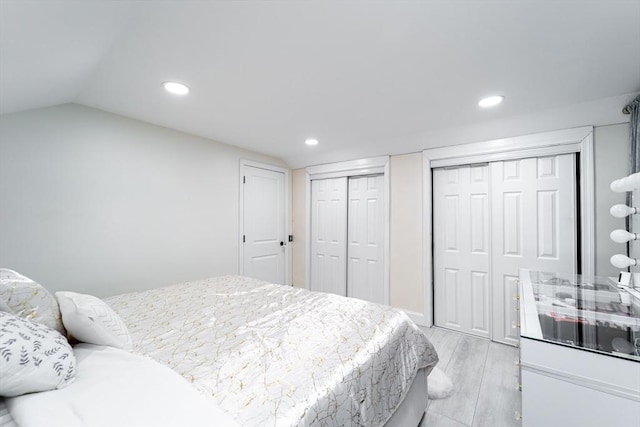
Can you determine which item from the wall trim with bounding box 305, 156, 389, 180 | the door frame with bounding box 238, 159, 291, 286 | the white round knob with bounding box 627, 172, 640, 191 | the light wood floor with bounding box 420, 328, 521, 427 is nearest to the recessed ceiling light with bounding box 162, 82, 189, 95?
the door frame with bounding box 238, 159, 291, 286

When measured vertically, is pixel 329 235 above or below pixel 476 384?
above

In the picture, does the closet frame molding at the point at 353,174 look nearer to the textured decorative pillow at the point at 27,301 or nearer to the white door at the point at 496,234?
the white door at the point at 496,234

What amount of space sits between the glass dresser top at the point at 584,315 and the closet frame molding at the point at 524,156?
582 mm

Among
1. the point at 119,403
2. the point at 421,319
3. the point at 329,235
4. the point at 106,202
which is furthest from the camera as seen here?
the point at 329,235

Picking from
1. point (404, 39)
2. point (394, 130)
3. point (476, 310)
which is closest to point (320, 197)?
point (394, 130)

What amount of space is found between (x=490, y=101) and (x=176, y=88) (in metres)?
2.47

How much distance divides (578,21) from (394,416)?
218 cm

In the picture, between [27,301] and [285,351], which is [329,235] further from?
[27,301]

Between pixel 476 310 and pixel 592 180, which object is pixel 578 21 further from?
pixel 476 310

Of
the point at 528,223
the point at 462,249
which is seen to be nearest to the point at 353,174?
the point at 462,249

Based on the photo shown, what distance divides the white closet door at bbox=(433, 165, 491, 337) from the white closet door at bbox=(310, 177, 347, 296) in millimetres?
1277

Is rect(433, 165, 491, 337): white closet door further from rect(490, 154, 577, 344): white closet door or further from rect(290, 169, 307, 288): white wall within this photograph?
rect(290, 169, 307, 288): white wall

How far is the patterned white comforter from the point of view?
917mm

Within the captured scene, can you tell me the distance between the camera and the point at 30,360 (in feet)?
2.52
